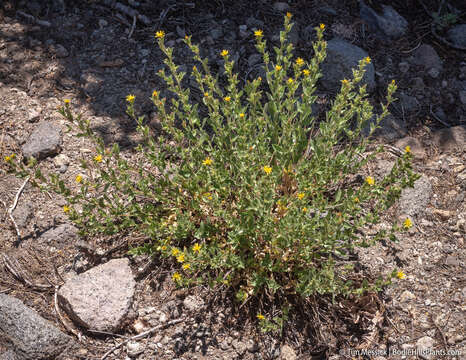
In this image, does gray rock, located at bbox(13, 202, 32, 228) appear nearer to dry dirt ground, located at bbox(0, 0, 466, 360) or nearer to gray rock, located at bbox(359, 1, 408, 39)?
dry dirt ground, located at bbox(0, 0, 466, 360)

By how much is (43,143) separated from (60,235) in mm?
921

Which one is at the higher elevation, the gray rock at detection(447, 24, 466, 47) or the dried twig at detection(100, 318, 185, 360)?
the gray rock at detection(447, 24, 466, 47)

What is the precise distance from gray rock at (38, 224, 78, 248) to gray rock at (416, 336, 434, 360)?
2.54m

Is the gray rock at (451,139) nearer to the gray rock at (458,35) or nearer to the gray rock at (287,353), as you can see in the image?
the gray rock at (458,35)

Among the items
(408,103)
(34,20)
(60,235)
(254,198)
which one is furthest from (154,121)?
(408,103)

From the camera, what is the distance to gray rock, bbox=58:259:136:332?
2.70m

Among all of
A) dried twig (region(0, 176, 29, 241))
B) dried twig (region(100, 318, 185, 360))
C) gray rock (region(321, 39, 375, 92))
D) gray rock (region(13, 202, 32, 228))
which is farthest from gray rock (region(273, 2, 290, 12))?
dried twig (region(100, 318, 185, 360))

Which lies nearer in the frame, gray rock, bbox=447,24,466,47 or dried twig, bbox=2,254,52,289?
dried twig, bbox=2,254,52,289

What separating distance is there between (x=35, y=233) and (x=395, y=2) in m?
4.55

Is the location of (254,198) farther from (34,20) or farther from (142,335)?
(34,20)

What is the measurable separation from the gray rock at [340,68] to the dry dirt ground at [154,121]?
17 cm

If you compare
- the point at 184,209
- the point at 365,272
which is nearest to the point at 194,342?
the point at 184,209

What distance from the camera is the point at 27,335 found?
2529mm

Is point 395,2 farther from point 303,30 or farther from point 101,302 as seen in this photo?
point 101,302
